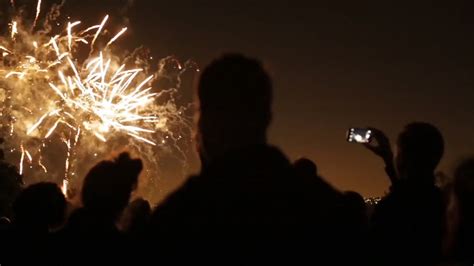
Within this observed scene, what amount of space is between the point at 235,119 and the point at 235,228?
0.47 metres

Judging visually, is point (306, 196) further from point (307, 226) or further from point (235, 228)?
point (235, 228)

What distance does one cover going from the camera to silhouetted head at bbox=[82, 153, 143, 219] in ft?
13.9

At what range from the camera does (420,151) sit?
13.6ft

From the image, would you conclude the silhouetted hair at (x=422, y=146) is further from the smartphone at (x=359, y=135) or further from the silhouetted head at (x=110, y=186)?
the silhouetted head at (x=110, y=186)

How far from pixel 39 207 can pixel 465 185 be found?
3135 mm

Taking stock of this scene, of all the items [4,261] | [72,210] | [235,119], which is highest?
[235,119]

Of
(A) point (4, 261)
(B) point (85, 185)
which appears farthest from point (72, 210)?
(A) point (4, 261)

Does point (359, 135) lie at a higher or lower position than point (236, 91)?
higher

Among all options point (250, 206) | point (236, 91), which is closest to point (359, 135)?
point (236, 91)

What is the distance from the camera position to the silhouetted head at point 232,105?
2.48m

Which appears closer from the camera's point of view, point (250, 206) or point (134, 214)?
point (250, 206)

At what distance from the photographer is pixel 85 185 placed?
14.0 feet

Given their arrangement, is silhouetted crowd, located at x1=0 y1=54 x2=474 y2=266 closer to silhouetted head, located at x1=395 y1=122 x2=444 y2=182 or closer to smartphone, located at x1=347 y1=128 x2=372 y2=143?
silhouetted head, located at x1=395 y1=122 x2=444 y2=182

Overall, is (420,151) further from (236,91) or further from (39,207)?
(39,207)
